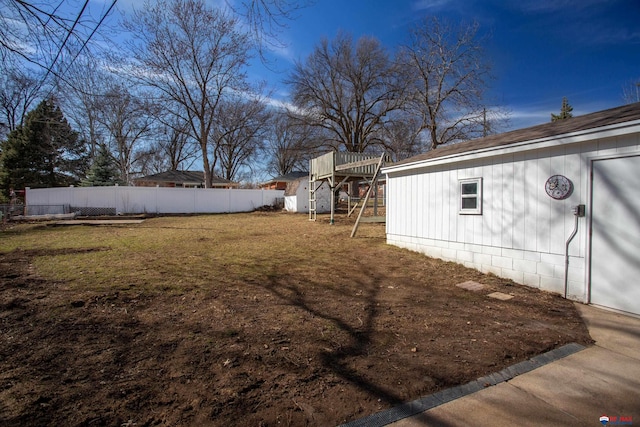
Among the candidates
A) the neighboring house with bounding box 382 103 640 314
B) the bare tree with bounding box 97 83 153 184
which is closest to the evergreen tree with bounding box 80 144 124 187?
the bare tree with bounding box 97 83 153 184

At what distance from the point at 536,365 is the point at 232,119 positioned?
101 feet

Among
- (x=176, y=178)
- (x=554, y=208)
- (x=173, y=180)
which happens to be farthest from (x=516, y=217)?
(x=176, y=178)

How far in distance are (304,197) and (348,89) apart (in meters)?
10.4

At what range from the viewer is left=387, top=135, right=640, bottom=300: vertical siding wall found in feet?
13.6

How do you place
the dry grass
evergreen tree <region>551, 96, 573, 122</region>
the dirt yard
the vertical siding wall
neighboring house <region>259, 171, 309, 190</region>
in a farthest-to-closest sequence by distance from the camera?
neighboring house <region>259, 171, 309, 190</region> → evergreen tree <region>551, 96, 573, 122</region> → the dry grass → the vertical siding wall → the dirt yard

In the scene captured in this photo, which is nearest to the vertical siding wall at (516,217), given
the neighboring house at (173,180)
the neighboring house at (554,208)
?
the neighboring house at (554,208)

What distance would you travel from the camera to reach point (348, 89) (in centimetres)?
2591

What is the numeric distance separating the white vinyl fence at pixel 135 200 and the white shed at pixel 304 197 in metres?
3.42

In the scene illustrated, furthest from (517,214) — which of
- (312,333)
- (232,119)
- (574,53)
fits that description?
(232,119)

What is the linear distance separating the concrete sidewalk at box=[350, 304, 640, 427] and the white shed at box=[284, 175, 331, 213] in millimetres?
20542

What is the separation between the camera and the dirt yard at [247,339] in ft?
6.61

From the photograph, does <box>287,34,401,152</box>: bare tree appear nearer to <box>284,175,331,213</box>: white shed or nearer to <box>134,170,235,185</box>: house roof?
<box>284,175,331,213</box>: white shed

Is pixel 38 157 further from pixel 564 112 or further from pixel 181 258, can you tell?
pixel 564 112

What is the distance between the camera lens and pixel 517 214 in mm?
4949
